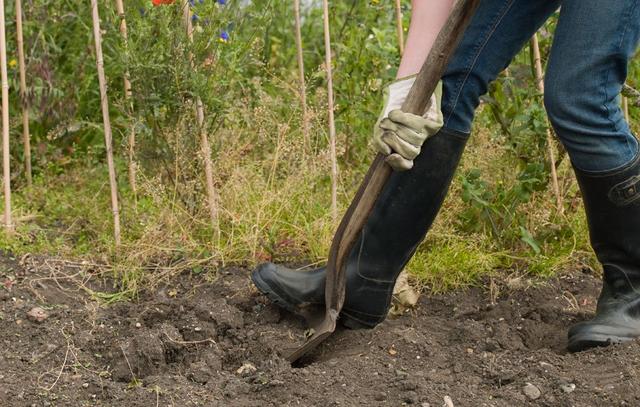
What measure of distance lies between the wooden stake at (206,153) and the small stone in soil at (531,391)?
141cm

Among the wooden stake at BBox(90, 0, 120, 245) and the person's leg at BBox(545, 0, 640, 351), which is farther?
the wooden stake at BBox(90, 0, 120, 245)

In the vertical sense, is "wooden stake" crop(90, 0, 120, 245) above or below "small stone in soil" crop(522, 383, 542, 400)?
above

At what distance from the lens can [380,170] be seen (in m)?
2.77

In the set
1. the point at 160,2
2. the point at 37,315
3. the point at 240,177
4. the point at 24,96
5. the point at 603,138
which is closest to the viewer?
the point at 603,138

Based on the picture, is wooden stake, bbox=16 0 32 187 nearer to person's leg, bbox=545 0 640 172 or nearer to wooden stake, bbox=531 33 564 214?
wooden stake, bbox=531 33 564 214

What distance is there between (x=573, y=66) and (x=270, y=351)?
1218 millimetres

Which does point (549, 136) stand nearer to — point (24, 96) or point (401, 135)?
point (401, 135)

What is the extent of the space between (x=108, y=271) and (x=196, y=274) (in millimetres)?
309

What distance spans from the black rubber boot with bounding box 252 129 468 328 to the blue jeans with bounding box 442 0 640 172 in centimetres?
12

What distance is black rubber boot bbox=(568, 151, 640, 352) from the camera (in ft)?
9.45

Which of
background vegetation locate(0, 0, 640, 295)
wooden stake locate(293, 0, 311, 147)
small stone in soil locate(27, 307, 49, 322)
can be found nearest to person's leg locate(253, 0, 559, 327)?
background vegetation locate(0, 0, 640, 295)

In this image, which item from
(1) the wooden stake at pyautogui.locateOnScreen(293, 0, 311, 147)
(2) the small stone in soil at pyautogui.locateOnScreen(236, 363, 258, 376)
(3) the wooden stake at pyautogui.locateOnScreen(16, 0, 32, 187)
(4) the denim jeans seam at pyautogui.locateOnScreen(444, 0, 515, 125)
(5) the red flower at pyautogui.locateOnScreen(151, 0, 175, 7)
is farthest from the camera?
(3) the wooden stake at pyautogui.locateOnScreen(16, 0, 32, 187)

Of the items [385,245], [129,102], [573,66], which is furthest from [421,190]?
[129,102]

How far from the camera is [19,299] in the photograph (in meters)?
3.37
